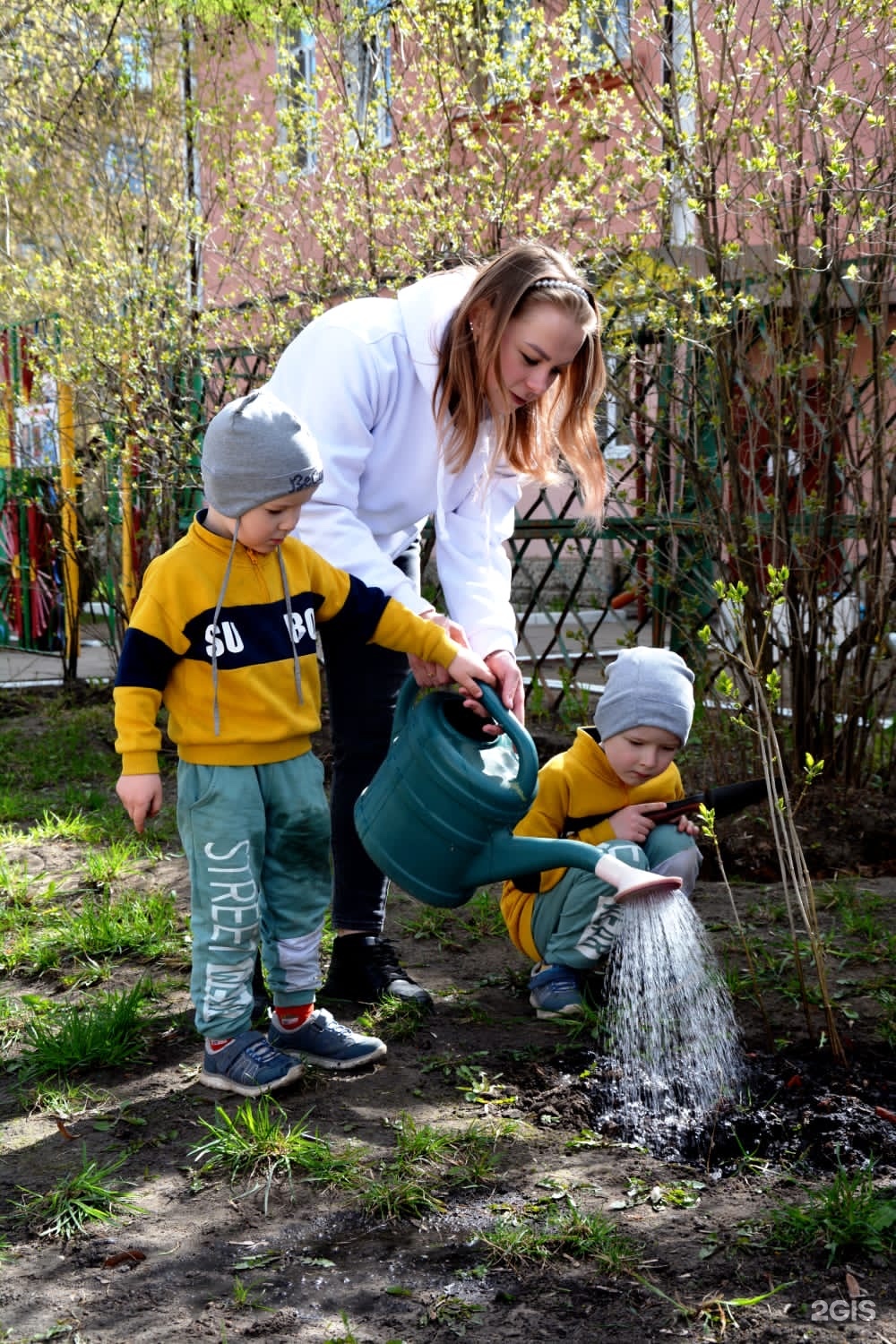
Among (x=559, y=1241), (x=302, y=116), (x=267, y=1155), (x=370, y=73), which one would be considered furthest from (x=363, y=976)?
(x=370, y=73)

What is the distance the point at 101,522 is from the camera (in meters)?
7.93

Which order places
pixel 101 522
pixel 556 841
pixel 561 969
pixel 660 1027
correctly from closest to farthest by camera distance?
pixel 556 841, pixel 660 1027, pixel 561 969, pixel 101 522

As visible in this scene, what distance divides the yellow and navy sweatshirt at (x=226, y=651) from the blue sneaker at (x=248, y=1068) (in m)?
0.55

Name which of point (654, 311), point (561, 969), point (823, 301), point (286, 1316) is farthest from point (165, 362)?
point (286, 1316)

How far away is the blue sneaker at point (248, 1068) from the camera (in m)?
2.53

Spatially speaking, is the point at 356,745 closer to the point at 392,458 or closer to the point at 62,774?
the point at 392,458

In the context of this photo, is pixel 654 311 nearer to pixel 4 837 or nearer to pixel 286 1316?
pixel 4 837

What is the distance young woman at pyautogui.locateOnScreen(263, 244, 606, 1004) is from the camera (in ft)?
8.61

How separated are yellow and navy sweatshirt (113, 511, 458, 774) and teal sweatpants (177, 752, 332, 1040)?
0.20 feet

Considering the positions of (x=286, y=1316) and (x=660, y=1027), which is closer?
(x=286, y=1316)

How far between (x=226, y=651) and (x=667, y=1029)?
1.18 meters

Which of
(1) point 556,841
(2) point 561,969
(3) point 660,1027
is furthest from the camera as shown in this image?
(2) point 561,969

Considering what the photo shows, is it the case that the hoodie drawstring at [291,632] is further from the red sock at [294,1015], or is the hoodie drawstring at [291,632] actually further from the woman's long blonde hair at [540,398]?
the red sock at [294,1015]

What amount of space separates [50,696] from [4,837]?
9.76 ft
